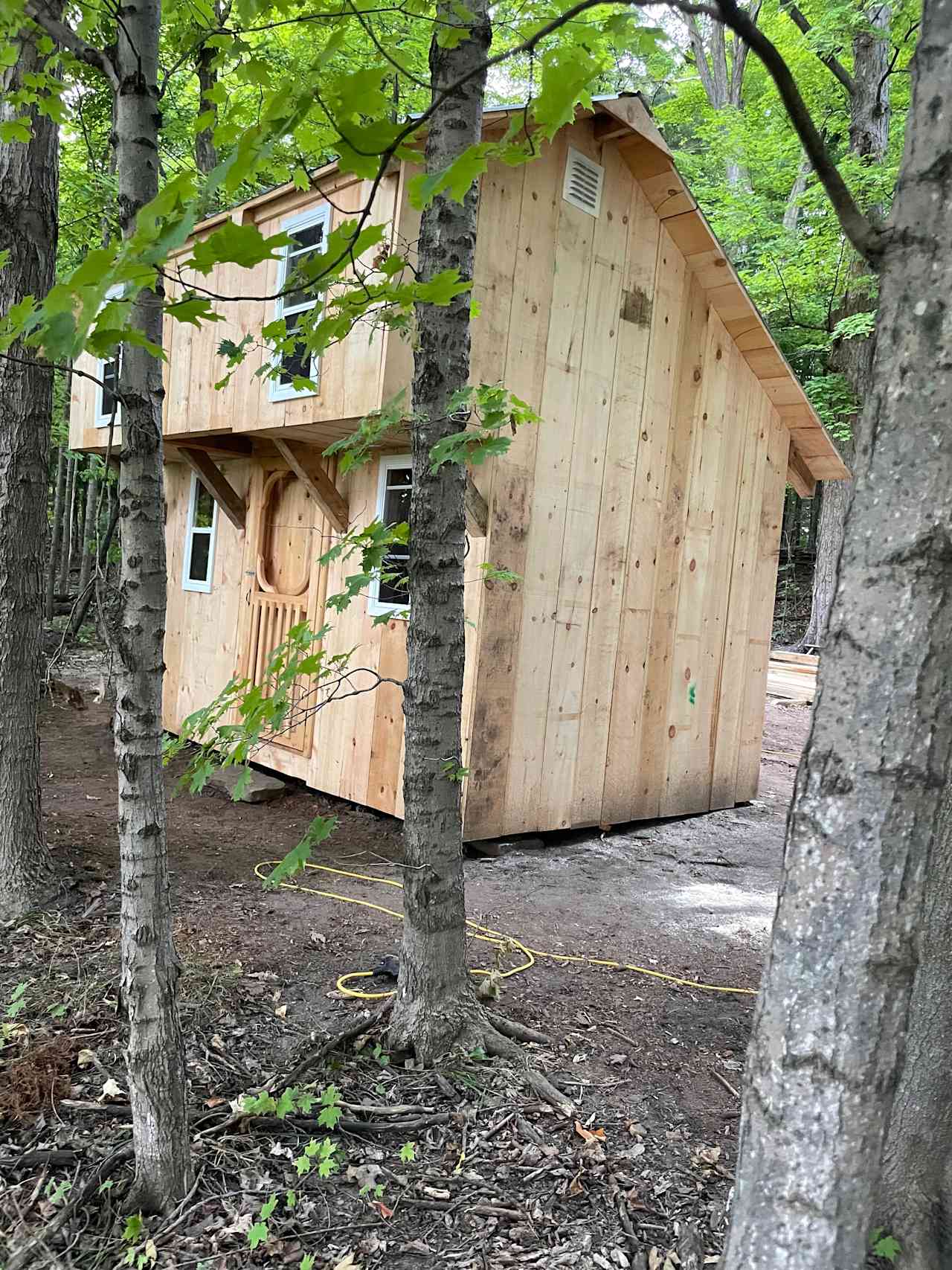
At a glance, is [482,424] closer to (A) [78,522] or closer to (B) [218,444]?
(B) [218,444]

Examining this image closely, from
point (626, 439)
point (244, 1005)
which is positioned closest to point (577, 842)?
point (626, 439)

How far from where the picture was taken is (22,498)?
4.96 metres

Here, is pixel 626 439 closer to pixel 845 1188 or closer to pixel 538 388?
pixel 538 388

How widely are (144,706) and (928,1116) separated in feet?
8.37

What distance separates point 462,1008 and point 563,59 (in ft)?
10.6

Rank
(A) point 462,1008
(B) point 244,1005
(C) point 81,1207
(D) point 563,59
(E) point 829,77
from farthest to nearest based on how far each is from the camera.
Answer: (E) point 829,77
(B) point 244,1005
(A) point 462,1008
(C) point 81,1207
(D) point 563,59

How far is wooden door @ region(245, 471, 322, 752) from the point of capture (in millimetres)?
8523

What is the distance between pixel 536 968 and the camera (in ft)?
15.5

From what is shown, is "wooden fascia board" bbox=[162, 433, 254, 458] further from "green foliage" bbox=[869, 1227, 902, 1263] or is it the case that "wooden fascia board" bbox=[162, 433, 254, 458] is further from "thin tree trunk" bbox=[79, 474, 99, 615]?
"green foliage" bbox=[869, 1227, 902, 1263]

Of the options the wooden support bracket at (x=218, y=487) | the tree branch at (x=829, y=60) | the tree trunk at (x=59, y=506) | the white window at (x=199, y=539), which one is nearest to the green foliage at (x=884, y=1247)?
the wooden support bracket at (x=218, y=487)

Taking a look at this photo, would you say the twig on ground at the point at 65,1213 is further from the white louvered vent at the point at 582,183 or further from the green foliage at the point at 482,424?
the white louvered vent at the point at 582,183

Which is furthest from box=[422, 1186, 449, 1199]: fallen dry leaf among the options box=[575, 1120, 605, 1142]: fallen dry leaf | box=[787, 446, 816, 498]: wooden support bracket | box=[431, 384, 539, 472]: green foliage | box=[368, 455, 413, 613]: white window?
box=[787, 446, 816, 498]: wooden support bracket

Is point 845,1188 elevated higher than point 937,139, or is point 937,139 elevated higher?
point 937,139

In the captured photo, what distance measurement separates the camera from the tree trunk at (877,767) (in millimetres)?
1411
